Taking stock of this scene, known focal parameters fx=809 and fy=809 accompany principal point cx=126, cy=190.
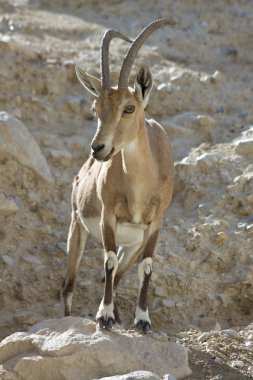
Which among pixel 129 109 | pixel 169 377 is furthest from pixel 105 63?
pixel 169 377

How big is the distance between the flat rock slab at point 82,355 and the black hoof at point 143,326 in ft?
1.28

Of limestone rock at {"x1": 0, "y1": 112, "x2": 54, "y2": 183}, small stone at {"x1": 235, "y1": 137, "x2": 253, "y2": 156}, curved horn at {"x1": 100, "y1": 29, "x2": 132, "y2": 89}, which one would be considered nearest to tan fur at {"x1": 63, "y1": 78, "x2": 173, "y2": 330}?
curved horn at {"x1": 100, "y1": 29, "x2": 132, "y2": 89}

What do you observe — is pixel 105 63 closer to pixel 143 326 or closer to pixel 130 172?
pixel 130 172

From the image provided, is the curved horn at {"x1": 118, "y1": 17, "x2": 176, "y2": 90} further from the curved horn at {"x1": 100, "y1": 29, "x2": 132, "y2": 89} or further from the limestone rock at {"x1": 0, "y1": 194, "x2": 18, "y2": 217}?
the limestone rock at {"x1": 0, "y1": 194, "x2": 18, "y2": 217}

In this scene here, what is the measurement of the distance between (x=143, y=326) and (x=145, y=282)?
1.48 feet

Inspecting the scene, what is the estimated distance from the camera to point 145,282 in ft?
24.3

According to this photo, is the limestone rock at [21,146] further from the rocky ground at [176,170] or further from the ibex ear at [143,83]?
the ibex ear at [143,83]

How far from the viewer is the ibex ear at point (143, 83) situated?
7.33 metres

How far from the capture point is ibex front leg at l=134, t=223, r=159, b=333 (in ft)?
23.4

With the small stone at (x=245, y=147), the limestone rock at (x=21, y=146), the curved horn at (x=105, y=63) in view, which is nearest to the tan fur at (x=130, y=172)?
the curved horn at (x=105, y=63)

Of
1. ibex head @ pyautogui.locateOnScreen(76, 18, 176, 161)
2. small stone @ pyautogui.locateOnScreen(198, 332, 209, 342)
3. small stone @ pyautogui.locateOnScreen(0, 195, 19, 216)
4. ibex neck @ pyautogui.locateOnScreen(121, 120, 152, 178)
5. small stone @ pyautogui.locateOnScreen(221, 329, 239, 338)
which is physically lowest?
small stone @ pyautogui.locateOnScreen(198, 332, 209, 342)

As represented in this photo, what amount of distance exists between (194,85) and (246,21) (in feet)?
8.05

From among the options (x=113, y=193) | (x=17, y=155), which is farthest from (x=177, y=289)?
(x=17, y=155)

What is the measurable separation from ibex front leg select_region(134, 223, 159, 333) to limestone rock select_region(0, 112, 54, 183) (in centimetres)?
304
